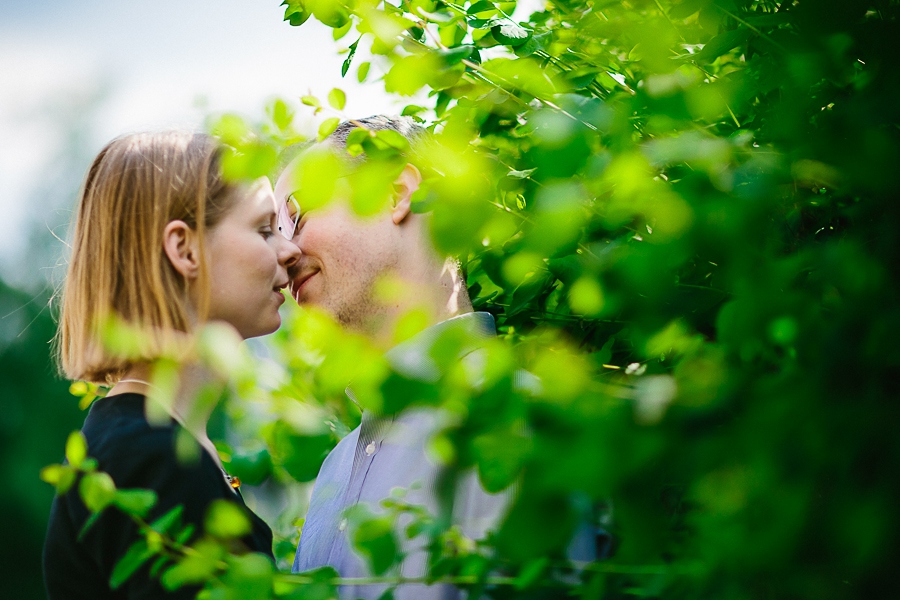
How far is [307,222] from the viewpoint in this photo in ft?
8.26

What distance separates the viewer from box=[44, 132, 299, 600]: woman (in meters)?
1.64

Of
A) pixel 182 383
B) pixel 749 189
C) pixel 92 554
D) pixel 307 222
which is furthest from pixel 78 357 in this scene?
pixel 749 189

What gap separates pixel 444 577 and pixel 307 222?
1888mm

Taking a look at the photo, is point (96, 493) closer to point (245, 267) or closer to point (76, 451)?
point (76, 451)

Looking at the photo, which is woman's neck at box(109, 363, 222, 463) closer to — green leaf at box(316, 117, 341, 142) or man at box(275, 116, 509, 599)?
man at box(275, 116, 509, 599)

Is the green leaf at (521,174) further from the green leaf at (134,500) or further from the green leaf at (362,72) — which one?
the green leaf at (134,500)

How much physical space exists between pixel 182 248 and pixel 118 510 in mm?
690

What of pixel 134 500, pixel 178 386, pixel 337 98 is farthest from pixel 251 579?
pixel 178 386

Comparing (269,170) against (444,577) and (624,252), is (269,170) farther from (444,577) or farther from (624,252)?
(444,577)

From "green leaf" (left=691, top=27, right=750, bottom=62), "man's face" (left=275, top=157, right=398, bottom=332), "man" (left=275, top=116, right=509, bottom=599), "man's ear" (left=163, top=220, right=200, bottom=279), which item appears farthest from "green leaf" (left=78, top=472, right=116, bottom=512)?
"man's face" (left=275, top=157, right=398, bottom=332)

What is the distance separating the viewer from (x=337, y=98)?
88cm

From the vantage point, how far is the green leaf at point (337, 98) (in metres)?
0.87

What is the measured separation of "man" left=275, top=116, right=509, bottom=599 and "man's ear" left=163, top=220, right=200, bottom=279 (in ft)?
0.99

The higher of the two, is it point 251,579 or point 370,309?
point 251,579
